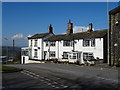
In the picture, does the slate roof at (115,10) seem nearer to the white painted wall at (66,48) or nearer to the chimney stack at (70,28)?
the white painted wall at (66,48)

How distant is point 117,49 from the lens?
2808 cm

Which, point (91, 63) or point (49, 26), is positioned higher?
point (49, 26)

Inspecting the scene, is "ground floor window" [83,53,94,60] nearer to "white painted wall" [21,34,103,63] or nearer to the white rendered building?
the white rendered building

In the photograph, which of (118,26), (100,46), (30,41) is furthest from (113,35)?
(30,41)

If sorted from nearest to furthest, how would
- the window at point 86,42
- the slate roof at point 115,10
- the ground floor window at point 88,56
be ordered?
the slate roof at point 115,10
the ground floor window at point 88,56
the window at point 86,42

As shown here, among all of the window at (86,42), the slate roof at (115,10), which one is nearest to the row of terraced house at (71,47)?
the window at (86,42)

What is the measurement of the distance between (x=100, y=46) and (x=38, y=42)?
1942 cm

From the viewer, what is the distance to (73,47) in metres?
39.1

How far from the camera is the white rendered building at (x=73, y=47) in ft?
111

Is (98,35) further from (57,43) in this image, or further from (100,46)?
(57,43)

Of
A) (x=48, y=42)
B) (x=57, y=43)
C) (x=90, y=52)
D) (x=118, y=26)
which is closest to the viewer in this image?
(x=118, y=26)

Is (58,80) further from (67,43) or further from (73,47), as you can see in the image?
(67,43)

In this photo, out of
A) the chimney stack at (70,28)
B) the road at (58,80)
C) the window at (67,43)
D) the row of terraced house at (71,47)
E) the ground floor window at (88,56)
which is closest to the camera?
the road at (58,80)

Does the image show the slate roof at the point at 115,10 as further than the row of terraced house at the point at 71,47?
No
